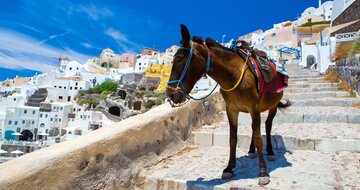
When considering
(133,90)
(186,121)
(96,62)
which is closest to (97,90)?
(133,90)

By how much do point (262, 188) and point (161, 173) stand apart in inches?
45.7

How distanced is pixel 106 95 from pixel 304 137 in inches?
2359

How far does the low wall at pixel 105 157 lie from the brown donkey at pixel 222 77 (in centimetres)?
86

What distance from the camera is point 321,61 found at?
15.8 meters

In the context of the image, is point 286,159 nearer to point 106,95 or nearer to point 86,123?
point 86,123

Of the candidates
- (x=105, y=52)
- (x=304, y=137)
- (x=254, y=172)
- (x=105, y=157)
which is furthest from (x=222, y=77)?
(x=105, y=52)

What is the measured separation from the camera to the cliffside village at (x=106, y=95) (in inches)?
948

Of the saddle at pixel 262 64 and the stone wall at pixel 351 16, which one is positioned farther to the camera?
the stone wall at pixel 351 16

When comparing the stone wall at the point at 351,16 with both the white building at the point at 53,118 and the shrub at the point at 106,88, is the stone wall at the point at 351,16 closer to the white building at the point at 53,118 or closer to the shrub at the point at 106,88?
the white building at the point at 53,118

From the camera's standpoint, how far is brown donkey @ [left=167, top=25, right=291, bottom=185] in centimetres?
222

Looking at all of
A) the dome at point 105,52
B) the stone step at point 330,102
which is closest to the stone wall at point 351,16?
the stone step at point 330,102

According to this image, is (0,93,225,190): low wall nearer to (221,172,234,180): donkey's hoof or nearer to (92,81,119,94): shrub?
(221,172,234,180): donkey's hoof

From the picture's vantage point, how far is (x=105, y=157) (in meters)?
2.40

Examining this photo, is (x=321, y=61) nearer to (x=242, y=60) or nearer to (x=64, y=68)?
(x=242, y=60)
